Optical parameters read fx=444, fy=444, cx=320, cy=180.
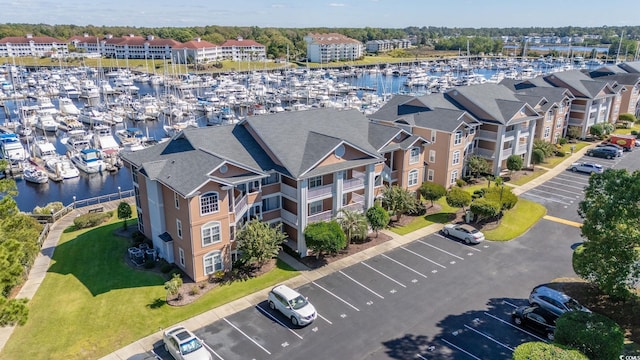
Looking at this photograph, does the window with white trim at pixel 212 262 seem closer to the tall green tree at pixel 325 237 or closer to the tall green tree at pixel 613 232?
the tall green tree at pixel 325 237

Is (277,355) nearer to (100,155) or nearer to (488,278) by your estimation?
(488,278)

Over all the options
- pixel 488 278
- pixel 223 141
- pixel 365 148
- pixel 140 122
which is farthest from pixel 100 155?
pixel 488 278

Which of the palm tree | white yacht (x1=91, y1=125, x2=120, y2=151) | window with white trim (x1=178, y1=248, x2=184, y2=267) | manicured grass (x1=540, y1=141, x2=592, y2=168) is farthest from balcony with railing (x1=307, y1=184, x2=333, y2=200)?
white yacht (x1=91, y1=125, x2=120, y2=151)

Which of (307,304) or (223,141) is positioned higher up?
(223,141)

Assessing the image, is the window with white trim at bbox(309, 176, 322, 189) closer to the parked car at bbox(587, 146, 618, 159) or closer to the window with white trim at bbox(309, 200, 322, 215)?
the window with white trim at bbox(309, 200, 322, 215)

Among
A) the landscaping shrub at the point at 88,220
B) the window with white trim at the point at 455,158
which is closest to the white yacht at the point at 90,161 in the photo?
the landscaping shrub at the point at 88,220

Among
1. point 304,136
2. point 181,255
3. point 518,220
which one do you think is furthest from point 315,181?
point 518,220

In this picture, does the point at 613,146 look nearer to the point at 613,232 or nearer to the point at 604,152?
the point at 604,152
